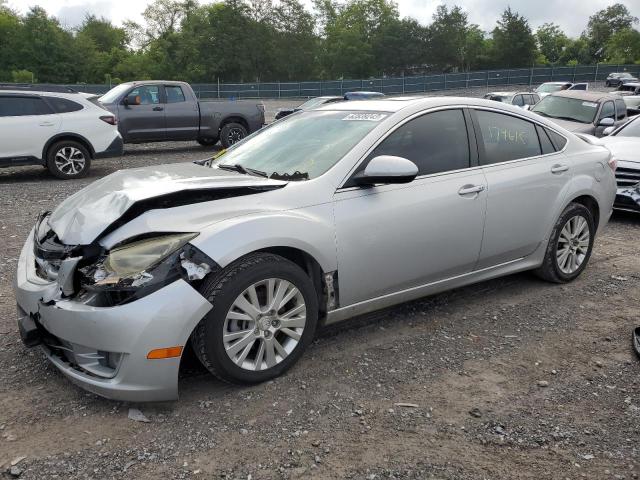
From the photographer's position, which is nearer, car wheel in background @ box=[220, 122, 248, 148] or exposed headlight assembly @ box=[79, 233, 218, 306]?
exposed headlight assembly @ box=[79, 233, 218, 306]

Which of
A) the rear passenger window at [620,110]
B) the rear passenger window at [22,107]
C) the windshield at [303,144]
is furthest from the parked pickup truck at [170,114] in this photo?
the windshield at [303,144]

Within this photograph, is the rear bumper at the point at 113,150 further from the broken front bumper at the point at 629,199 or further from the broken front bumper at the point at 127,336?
the broken front bumper at the point at 629,199

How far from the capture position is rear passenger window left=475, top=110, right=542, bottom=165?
172 inches

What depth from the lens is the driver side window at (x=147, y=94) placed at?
1369 cm

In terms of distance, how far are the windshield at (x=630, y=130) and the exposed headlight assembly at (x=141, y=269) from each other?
26.1ft

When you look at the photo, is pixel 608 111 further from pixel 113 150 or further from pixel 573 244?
pixel 113 150

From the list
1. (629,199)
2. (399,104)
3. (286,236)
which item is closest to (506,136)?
(399,104)

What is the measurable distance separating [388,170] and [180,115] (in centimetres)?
1157

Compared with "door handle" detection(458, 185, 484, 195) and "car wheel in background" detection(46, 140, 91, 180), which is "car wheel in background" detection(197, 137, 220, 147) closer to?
"car wheel in background" detection(46, 140, 91, 180)

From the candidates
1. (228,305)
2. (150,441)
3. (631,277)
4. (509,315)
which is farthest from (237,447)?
(631,277)

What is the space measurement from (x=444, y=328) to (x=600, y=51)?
118799 millimetres

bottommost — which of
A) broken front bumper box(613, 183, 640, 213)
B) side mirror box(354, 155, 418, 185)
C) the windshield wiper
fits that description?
broken front bumper box(613, 183, 640, 213)

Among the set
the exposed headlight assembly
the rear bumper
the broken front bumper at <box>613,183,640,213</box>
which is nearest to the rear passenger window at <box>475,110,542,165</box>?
the exposed headlight assembly

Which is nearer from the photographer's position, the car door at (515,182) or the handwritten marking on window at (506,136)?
the car door at (515,182)
